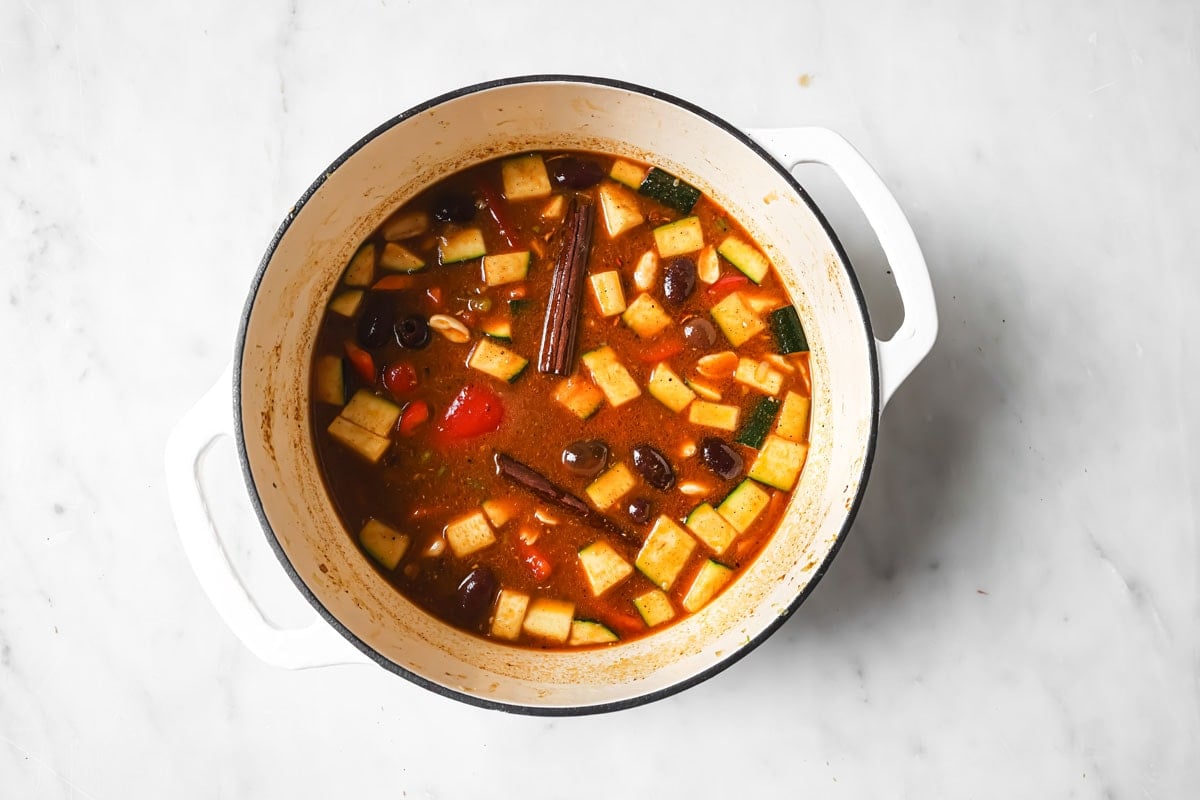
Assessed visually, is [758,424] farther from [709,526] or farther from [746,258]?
[746,258]

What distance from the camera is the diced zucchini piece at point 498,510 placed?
2.71 metres

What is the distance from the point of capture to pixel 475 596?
106 inches

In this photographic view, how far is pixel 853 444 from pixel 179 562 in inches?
78.1

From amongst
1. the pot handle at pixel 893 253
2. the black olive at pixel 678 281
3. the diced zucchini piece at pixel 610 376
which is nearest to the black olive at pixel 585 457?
the diced zucchini piece at pixel 610 376

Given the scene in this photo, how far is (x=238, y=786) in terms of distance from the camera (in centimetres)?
283

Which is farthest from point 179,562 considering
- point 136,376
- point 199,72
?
point 199,72

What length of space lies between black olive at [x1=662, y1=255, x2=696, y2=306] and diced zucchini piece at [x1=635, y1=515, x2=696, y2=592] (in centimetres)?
63

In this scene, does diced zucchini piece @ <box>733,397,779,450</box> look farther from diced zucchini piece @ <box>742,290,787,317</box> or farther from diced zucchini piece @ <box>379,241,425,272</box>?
diced zucchini piece @ <box>379,241,425,272</box>

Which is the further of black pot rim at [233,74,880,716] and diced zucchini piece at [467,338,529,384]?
diced zucchini piece at [467,338,529,384]

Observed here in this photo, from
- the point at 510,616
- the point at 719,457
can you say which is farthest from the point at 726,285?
the point at 510,616

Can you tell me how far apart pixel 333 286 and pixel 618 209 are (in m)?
0.85

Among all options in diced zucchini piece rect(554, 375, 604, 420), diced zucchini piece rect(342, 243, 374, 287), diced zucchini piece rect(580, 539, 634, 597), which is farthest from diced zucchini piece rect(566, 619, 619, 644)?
diced zucchini piece rect(342, 243, 374, 287)

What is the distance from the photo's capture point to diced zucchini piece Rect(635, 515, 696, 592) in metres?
2.72

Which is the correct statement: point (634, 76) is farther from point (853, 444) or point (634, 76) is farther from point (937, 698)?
point (937, 698)
